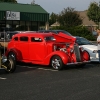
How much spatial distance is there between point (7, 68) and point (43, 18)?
29346 millimetres

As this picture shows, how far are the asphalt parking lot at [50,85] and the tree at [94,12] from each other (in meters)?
43.1

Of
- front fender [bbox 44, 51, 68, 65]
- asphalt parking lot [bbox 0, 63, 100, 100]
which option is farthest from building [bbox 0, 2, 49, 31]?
asphalt parking lot [bbox 0, 63, 100, 100]

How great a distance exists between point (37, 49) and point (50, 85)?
4.48m

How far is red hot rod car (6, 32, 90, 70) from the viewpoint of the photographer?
12.8m

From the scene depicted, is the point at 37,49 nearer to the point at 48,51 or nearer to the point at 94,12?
the point at 48,51

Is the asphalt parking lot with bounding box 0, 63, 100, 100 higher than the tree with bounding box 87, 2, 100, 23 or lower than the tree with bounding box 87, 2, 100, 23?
lower

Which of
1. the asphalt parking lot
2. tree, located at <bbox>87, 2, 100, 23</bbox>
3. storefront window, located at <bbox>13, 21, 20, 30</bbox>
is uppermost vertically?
tree, located at <bbox>87, 2, 100, 23</bbox>

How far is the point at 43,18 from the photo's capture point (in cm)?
4053

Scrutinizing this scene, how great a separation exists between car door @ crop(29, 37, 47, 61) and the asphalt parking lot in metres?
1.27

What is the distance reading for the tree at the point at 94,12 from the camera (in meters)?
54.0

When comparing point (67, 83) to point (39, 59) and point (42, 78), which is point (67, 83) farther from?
point (39, 59)

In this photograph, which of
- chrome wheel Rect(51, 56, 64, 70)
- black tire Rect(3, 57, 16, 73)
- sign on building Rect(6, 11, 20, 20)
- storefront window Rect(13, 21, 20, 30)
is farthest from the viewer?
storefront window Rect(13, 21, 20, 30)

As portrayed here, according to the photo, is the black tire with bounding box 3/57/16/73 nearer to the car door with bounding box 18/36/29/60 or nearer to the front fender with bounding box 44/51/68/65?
the front fender with bounding box 44/51/68/65

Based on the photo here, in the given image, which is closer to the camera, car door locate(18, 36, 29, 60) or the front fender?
the front fender
